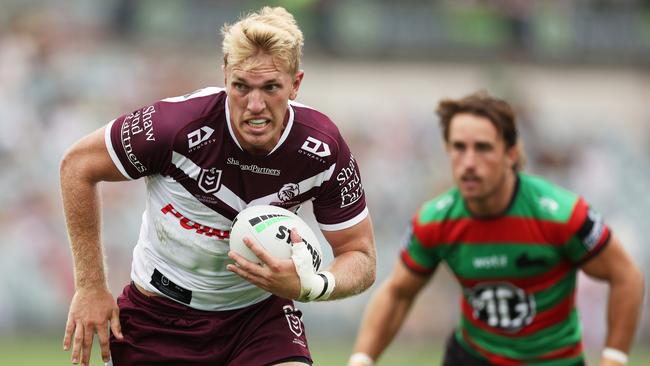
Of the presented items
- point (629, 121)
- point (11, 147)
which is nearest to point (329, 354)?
point (11, 147)

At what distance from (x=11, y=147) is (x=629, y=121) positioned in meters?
10.2

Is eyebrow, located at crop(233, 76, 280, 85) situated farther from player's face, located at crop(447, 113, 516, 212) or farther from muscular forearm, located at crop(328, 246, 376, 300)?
player's face, located at crop(447, 113, 516, 212)

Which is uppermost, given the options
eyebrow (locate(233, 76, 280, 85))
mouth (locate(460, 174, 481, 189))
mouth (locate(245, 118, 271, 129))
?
eyebrow (locate(233, 76, 280, 85))

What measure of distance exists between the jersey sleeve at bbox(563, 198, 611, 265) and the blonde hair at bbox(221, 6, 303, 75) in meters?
2.31

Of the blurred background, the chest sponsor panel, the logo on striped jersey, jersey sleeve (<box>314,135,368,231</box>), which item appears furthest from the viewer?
the blurred background

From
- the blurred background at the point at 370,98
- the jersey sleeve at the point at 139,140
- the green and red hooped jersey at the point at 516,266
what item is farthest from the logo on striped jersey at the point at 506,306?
the blurred background at the point at 370,98

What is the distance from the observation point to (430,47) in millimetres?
20047

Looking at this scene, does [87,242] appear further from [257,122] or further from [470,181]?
[470,181]

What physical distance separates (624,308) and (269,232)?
260 cm

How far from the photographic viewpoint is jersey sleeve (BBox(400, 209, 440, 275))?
745 centimetres

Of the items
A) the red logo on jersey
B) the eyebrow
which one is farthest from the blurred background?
the eyebrow

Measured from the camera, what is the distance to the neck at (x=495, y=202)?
7.35 m

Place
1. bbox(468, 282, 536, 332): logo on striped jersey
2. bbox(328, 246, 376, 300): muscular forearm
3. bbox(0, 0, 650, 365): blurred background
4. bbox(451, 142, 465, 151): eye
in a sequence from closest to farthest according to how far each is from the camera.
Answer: bbox(328, 246, 376, 300): muscular forearm, bbox(468, 282, 536, 332): logo on striped jersey, bbox(451, 142, 465, 151): eye, bbox(0, 0, 650, 365): blurred background

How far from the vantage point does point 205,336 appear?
6.00 m
